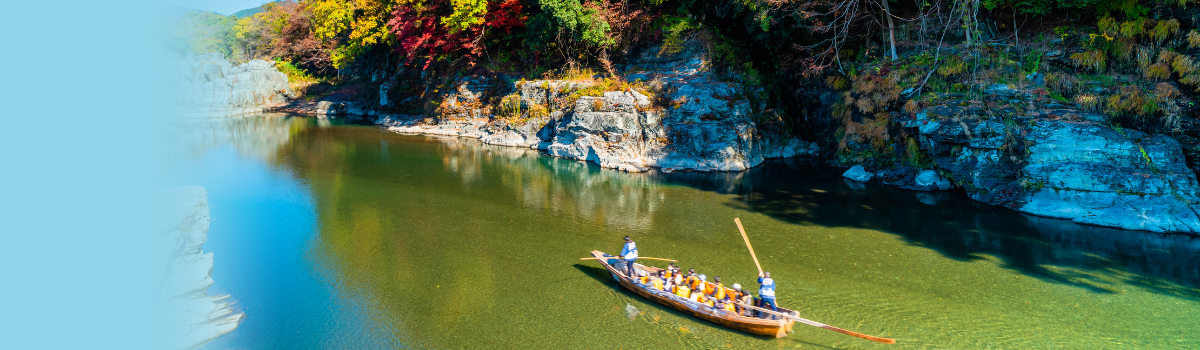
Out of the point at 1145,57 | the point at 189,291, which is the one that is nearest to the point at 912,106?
the point at 1145,57

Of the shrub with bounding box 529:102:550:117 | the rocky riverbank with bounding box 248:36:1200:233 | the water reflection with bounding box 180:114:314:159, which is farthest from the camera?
the water reflection with bounding box 180:114:314:159

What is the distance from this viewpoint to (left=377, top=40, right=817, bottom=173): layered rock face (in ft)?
96.4

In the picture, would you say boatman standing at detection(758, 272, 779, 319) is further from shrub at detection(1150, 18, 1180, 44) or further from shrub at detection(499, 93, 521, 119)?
shrub at detection(499, 93, 521, 119)

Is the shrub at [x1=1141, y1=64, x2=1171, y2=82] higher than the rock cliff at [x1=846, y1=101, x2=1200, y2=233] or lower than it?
higher

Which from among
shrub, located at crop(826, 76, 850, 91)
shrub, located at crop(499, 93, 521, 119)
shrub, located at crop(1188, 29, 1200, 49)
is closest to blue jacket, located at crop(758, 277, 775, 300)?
shrub, located at crop(1188, 29, 1200, 49)

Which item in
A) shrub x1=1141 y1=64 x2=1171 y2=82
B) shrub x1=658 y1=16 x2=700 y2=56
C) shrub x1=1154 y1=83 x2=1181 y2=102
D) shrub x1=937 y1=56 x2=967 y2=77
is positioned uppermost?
shrub x1=658 y1=16 x2=700 y2=56

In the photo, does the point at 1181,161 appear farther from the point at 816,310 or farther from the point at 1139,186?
the point at 816,310

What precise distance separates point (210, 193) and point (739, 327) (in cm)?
2311

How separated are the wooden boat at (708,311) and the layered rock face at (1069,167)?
15.0 metres

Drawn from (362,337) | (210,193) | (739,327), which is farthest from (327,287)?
(210,193)

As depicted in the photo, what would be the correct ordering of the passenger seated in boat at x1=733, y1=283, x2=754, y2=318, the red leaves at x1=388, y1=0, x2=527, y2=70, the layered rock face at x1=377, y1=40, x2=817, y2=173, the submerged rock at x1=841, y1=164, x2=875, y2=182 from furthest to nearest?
the red leaves at x1=388, y1=0, x2=527, y2=70
the layered rock face at x1=377, y1=40, x2=817, y2=173
the submerged rock at x1=841, y1=164, x2=875, y2=182
the passenger seated in boat at x1=733, y1=283, x2=754, y2=318

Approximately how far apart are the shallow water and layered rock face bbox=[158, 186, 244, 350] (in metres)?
0.48

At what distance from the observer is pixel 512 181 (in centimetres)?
2644

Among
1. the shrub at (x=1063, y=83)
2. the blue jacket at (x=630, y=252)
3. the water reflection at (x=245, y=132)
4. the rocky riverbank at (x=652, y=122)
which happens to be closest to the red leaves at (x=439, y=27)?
the rocky riverbank at (x=652, y=122)
